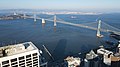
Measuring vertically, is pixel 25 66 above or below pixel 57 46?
above

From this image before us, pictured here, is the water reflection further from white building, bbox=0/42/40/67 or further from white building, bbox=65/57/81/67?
white building, bbox=0/42/40/67

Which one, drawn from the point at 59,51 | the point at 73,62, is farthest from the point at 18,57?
the point at 59,51

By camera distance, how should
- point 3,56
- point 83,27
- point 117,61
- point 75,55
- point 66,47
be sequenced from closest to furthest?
point 3,56 → point 117,61 → point 75,55 → point 66,47 → point 83,27

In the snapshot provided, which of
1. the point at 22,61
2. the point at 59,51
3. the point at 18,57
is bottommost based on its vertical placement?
the point at 59,51

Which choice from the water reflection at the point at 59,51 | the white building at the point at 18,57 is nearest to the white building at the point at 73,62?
the water reflection at the point at 59,51

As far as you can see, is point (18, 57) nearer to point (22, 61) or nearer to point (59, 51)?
point (22, 61)

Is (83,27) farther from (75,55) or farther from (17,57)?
(17,57)

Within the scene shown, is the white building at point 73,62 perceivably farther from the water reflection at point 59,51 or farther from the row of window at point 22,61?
the row of window at point 22,61

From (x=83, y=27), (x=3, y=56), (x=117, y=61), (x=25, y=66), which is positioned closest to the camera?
(x=3, y=56)

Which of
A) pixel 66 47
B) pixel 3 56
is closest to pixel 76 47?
pixel 66 47
